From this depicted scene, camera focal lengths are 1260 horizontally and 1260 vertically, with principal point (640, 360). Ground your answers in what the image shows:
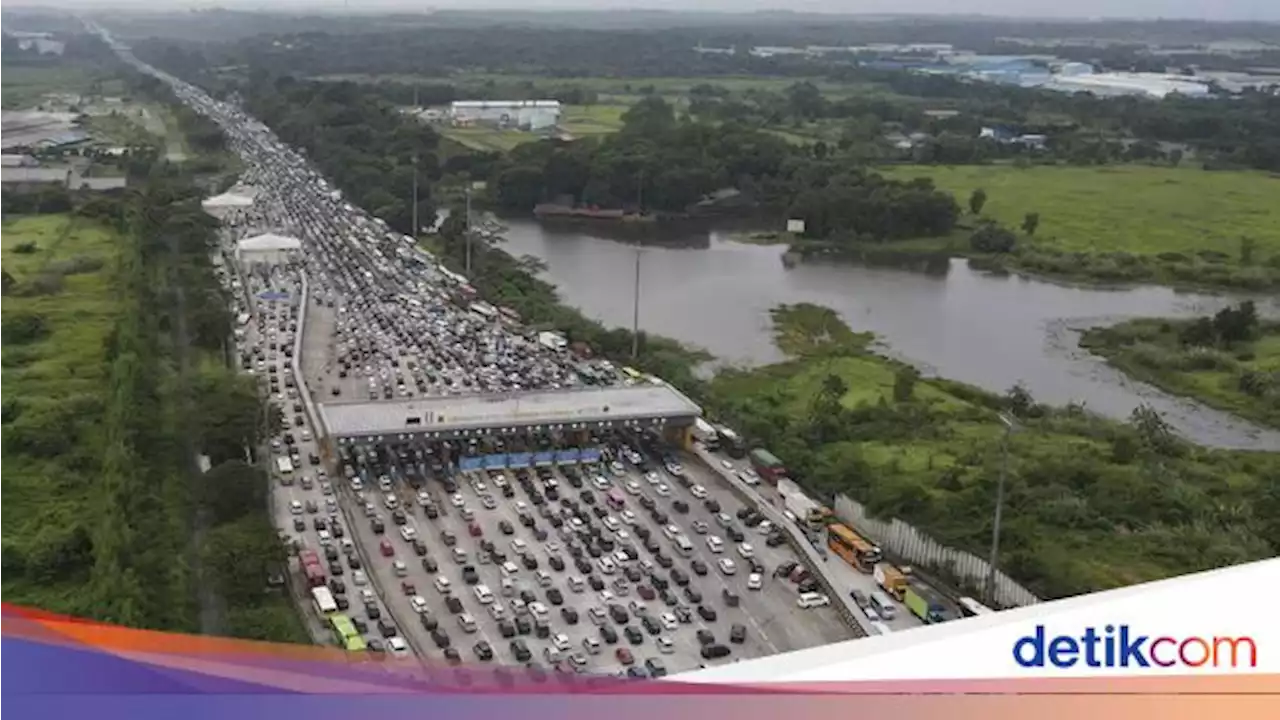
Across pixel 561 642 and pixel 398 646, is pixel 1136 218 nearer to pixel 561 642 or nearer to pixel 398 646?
pixel 561 642

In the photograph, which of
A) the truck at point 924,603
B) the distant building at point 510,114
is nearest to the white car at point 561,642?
the truck at point 924,603

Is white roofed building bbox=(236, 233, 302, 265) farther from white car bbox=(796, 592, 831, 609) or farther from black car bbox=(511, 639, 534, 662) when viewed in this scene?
white car bbox=(796, 592, 831, 609)

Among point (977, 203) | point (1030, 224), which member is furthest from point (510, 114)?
point (1030, 224)

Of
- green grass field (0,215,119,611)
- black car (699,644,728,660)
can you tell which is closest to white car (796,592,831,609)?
black car (699,644,728,660)

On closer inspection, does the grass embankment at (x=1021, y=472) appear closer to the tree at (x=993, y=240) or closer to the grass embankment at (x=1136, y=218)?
the grass embankment at (x=1136, y=218)

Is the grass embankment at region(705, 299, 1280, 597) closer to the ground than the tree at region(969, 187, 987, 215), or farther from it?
closer to the ground
